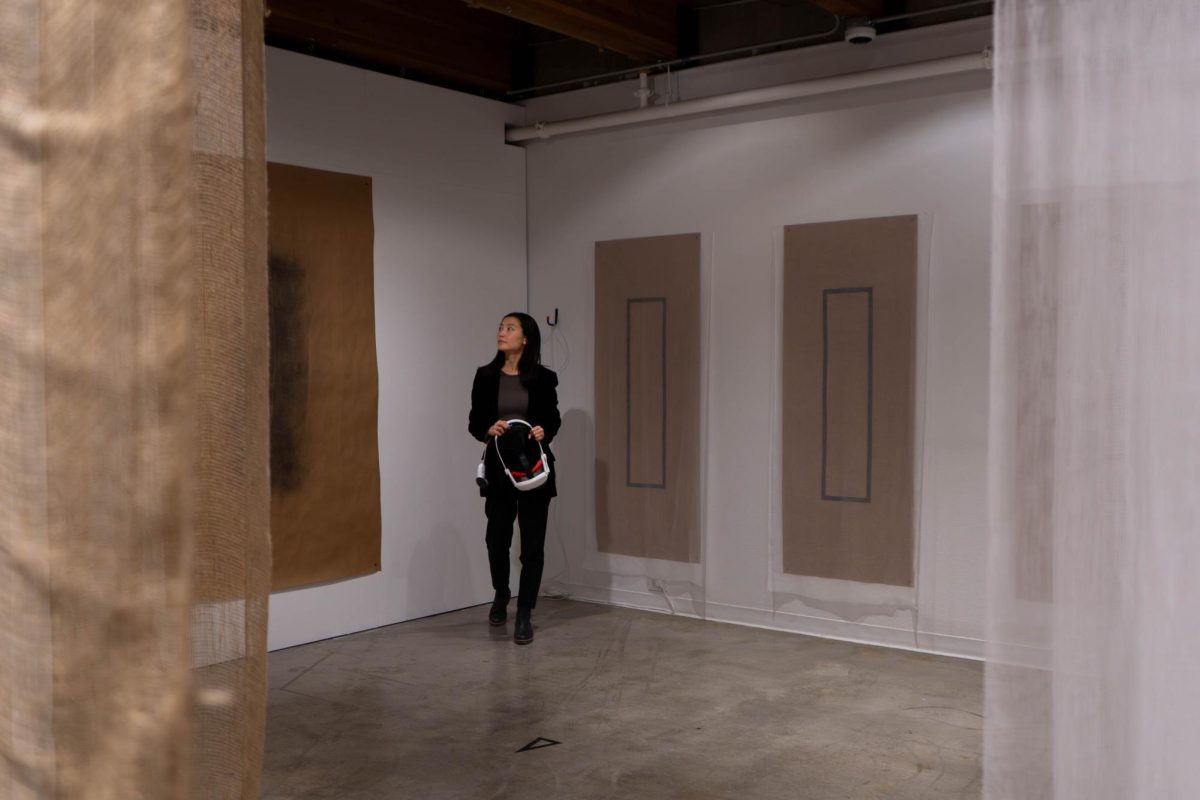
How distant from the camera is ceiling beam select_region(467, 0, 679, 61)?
5277 millimetres

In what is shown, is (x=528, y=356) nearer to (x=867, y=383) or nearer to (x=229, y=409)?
(x=867, y=383)

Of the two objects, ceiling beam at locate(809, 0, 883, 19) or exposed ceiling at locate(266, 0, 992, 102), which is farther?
exposed ceiling at locate(266, 0, 992, 102)

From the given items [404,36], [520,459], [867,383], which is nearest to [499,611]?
[520,459]

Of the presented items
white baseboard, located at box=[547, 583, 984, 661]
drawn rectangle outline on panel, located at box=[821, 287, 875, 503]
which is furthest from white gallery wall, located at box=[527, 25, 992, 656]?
drawn rectangle outline on panel, located at box=[821, 287, 875, 503]

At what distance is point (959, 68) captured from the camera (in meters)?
5.12

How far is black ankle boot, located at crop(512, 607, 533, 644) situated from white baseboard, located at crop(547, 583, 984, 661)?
985 millimetres

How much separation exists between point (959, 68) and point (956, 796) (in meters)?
3.31

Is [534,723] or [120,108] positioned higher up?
[120,108]

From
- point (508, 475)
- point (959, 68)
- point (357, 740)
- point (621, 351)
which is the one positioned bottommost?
point (357, 740)

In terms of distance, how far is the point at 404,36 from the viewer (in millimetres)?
6023

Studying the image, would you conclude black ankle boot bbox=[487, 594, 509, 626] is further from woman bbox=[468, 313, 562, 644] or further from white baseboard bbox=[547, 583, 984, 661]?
white baseboard bbox=[547, 583, 984, 661]

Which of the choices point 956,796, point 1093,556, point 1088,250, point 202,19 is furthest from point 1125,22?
point 956,796

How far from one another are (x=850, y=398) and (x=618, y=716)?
210cm

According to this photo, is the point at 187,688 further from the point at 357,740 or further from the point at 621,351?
the point at 621,351
